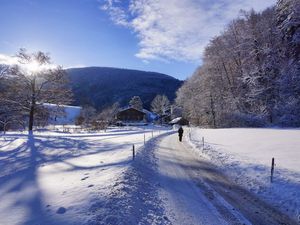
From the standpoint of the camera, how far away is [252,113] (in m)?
43.8

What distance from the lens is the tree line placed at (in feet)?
121

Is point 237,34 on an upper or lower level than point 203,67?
upper

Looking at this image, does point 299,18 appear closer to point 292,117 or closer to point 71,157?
point 292,117

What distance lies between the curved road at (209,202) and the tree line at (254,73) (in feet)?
78.1

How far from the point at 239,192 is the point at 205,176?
8.34ft

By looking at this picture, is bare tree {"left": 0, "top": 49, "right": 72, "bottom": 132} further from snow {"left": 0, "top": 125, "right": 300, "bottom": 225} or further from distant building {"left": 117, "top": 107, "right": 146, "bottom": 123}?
distant building {"left": 117, "top": 107, "right": 146, "bottom": 123}

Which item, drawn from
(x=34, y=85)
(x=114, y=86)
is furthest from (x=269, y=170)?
(x=114, y=86)

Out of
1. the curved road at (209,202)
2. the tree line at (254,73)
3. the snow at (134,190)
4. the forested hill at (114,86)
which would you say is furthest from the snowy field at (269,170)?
the forested hill at (114,86)

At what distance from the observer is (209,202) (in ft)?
27.7

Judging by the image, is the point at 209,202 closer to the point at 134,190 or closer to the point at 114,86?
the point at 134,190

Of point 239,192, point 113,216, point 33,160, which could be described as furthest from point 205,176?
point 33,160

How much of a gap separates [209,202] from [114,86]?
510 feet

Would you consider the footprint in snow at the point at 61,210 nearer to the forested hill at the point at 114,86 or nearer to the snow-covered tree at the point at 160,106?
the snow-covered tree at the point at 160,106

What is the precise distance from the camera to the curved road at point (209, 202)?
719cm
